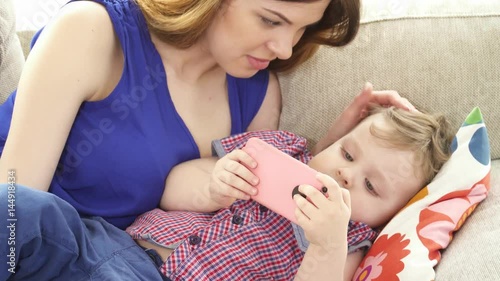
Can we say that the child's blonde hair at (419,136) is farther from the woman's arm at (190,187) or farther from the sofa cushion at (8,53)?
the sofa cushion at (8,53)

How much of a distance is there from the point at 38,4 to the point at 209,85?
660 mm

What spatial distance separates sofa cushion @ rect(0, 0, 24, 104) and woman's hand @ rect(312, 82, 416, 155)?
760 mm

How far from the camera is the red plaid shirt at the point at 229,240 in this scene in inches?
47.0

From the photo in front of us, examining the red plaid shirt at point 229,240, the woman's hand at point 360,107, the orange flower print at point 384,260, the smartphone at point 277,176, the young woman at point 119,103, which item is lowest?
the orange flower print at point 384,260

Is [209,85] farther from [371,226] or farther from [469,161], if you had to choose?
[469,161]

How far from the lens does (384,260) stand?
46.8 inches

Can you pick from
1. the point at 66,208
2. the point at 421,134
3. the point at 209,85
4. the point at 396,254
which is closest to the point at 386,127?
the point at 421,134

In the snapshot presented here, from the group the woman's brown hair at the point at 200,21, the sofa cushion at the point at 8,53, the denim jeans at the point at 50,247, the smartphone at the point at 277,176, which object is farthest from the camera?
the sofa cushion at the point at 8,53

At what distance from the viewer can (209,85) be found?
4.72 feet

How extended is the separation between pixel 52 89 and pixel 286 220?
549 millimetres

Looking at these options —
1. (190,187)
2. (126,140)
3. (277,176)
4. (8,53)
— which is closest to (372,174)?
(277,176)

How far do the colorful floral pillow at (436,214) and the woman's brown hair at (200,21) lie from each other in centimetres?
34

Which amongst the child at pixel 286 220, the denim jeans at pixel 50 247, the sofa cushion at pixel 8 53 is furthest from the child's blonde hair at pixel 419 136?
the sofa cushion at pixel 8 53

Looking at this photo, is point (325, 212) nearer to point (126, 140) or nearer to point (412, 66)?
point (126, 140)
